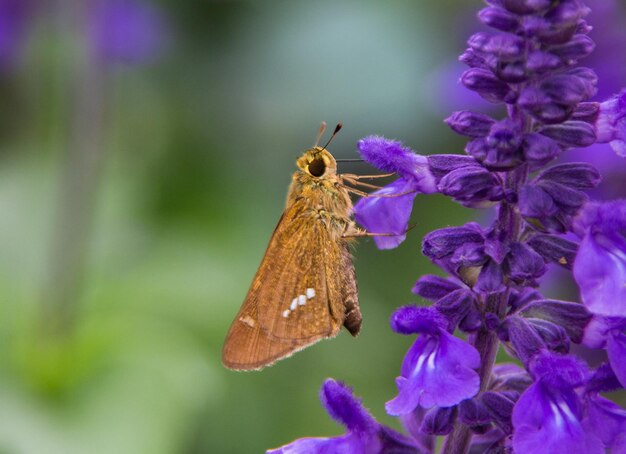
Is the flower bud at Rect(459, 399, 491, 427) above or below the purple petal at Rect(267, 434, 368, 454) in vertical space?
above

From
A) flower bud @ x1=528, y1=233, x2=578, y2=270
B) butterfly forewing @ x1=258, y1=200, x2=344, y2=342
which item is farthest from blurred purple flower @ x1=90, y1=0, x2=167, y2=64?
flower bud @ x1=528, y1=233, x2=578, y2=270

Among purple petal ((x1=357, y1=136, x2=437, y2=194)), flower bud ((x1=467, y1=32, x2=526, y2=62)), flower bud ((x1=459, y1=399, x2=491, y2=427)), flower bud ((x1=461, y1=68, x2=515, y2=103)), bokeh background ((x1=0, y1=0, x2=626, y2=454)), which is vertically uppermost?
flower bud ((x1=467, y1=32, x2=526, y2=62))

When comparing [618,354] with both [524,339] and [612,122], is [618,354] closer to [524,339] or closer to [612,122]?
[524,339]

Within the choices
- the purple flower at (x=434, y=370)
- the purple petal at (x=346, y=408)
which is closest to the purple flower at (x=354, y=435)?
the purple petal at (x=346, y=408)

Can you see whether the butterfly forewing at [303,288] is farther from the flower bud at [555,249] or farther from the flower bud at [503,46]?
the flower bud at [503,46]

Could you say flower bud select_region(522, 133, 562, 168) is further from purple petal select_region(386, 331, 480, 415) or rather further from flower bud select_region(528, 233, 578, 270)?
purple petal select_region(386, 331, 480, 415)

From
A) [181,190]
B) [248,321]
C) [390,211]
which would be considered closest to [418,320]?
[390,211]
